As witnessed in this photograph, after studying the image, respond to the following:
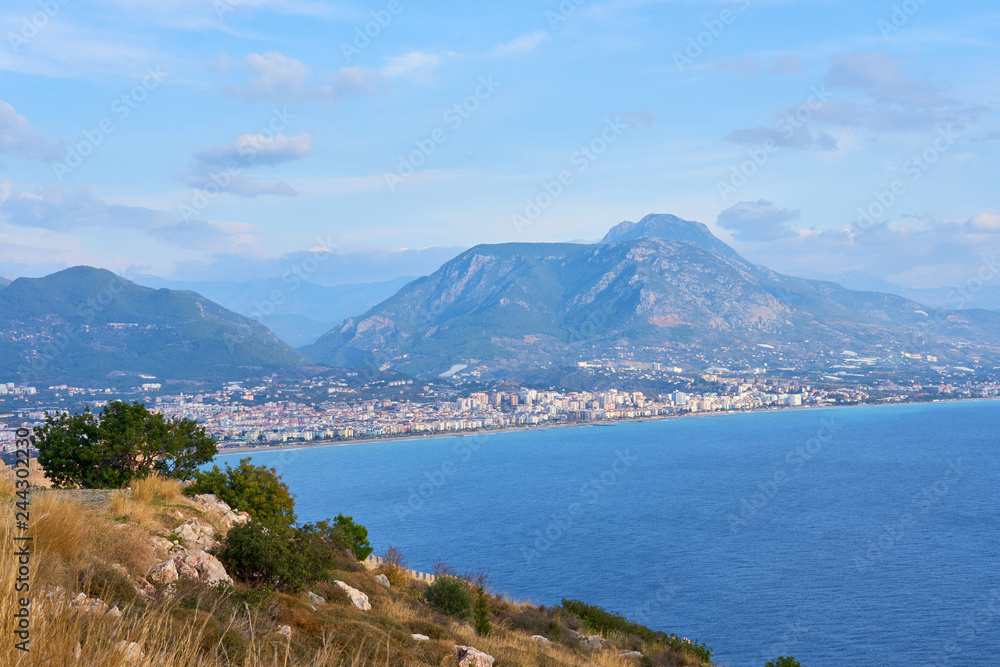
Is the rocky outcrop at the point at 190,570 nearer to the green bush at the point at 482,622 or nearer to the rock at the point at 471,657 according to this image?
the rock at the point at 471,657

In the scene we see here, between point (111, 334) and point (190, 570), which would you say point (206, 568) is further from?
point (111, 334)

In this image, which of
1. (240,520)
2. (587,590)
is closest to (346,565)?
(240,520)

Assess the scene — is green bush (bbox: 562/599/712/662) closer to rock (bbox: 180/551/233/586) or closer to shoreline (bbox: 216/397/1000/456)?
rock (bbox: 180/551/233/586)

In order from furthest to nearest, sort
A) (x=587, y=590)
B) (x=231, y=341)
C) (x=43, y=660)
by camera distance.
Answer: (x=231, y=341) → (x=587, y=590) → (x=43, y=660)

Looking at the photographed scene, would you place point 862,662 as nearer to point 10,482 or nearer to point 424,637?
point 424,637

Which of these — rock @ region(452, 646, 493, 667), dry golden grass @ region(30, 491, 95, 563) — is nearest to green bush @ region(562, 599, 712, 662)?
rock @ region(452, 646, 493, 667)

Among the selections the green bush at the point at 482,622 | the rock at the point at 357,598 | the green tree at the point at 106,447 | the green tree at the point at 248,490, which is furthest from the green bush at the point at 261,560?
the green tree at the point at 106,447
